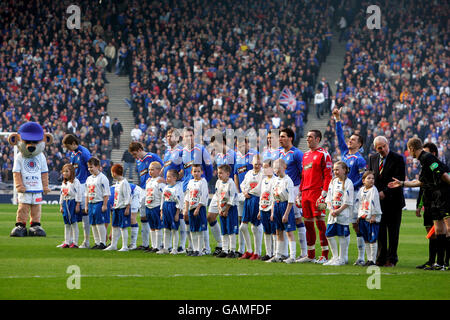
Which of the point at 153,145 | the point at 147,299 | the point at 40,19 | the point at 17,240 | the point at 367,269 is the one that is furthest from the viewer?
the point at 40,19

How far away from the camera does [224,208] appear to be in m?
13.8

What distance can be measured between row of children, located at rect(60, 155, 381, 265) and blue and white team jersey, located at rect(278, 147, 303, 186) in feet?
0.97

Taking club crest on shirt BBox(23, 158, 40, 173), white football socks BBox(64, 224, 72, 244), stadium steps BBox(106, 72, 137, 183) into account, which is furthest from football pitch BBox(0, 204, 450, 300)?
stadium steps BBox(106, 72, 137, 183)

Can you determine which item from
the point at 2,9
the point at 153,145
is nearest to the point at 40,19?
the point at 2,9

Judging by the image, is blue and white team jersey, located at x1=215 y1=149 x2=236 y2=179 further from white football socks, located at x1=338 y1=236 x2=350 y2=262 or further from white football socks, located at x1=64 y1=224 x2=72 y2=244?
white football socks, located at x1=64 y1=224 x2=72 y2=244

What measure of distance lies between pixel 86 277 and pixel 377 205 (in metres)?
4.76

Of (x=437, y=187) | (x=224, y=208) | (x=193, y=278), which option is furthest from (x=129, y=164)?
(x=193, y=278)

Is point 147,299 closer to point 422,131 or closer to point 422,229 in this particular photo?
point 422,229

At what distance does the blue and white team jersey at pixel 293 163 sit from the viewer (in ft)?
44.3

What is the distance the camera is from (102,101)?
36.8 meters

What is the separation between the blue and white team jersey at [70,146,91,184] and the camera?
16.0 meters

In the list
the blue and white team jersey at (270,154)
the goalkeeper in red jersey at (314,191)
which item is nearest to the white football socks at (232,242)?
the goalkeeper in red jersey at (314,191)

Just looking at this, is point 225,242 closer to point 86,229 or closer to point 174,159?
point 174,159

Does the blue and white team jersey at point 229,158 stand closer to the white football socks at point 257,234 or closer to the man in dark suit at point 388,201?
the white football socks at point 257,234
